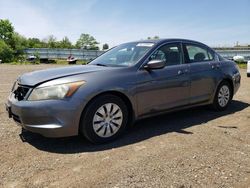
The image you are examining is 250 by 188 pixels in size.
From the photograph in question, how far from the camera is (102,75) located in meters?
4.43

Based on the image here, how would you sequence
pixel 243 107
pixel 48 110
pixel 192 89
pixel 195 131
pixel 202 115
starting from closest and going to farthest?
pixel 48 110
pixel 195 131
pixel 192 89
pixel 202 115
pixel 243 107

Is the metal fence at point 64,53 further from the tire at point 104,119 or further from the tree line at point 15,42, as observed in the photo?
the tire at point 104,119

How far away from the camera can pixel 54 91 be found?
406cm

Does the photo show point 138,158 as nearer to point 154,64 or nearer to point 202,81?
point 154,64

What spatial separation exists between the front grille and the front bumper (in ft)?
0.52

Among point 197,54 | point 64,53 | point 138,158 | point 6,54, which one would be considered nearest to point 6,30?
point 6,54

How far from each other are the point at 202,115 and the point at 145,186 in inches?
131

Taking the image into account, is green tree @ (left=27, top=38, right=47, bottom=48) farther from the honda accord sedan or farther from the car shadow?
the honda accord sedan

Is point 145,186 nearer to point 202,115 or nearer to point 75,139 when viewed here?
point 75,139

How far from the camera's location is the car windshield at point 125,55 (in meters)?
5.05

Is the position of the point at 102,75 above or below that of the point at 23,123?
above

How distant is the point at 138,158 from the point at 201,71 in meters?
2.64

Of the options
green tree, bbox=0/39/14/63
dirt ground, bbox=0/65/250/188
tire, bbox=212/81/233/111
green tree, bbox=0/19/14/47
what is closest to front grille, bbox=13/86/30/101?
dirt ground, bbox=0/65/250/188

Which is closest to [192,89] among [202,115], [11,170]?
[202,115]
